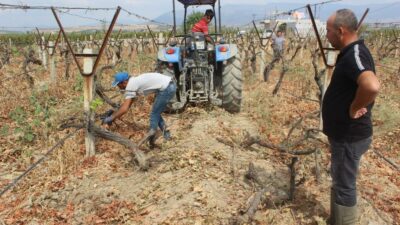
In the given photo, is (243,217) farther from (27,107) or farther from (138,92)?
(27,107)

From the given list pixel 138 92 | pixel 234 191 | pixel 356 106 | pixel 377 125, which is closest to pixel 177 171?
pixel 234 191

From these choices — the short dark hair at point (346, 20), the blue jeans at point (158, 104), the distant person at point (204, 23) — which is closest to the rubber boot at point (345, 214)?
the short dark hair at point (346, 20)

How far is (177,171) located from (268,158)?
3.85ft

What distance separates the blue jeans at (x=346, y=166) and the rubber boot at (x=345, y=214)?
0.10 ft

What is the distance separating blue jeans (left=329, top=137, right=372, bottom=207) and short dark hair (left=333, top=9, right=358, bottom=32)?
82 centimetres

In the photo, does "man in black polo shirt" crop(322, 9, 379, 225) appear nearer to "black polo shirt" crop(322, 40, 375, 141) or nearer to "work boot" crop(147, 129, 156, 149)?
"black polo shirt" crop(322, 40, 375, 141)

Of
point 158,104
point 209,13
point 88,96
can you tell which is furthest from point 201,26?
point 88,96

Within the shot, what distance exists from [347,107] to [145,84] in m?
2.66

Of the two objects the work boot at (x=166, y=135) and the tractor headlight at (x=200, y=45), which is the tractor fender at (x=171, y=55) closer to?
the tractor headlight at (x=200, y=45)

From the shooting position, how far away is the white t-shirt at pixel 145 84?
4555mm

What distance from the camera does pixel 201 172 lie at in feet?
13.1

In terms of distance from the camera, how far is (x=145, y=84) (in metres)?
4.75

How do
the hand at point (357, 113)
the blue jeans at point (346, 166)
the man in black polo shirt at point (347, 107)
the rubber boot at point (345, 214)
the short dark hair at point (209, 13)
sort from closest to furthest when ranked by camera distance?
the man in black polo shirt at point (347, 107) → the hand at point (357, 113) → the blue jeans at point (346, 166) → the rubber boot at point (345, 214) → the short dark hair at point (209, 13)

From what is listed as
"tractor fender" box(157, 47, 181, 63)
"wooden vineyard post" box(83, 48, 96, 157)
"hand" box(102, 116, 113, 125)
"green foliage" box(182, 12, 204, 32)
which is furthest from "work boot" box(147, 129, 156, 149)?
"green foliage" box(182, 12, 204, 32)
